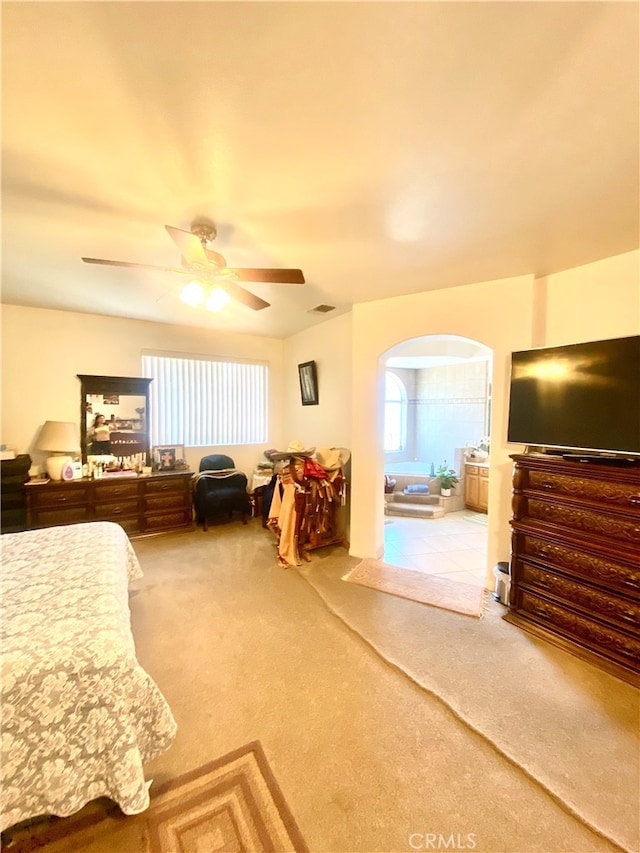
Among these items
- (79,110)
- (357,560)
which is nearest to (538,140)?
(79,110)

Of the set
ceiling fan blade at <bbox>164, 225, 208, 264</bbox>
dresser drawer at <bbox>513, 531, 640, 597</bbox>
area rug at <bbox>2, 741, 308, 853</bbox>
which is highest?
ceiling fan blade at <bbox>164, 225, 208, 264</bbox>

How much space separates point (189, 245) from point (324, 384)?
2.71m

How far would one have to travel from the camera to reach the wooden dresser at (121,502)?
3.61 metres

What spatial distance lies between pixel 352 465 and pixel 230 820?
106 inches

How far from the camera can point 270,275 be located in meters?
2.07

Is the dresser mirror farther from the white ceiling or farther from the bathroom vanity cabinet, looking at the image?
the bathroom vanity cabinet

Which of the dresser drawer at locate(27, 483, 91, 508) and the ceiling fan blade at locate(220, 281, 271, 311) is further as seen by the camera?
the dresser drawer at locate(27, 483, 91, 508)

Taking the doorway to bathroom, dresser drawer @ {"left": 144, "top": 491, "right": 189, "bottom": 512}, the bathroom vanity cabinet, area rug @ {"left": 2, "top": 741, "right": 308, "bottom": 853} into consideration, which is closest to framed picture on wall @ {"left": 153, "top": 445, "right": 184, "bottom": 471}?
dresser drawer @ {"left": 144, "top": 491, "right": 189, "bottom": 512}

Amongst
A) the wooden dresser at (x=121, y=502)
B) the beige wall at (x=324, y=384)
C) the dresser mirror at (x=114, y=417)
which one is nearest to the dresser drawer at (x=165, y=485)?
the wooden dresser at (x=121, y=502)

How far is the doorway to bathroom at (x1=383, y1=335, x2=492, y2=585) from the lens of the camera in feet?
12.6

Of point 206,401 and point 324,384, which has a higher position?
point 324,384

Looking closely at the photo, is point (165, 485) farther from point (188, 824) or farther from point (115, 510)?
point (188, 824)

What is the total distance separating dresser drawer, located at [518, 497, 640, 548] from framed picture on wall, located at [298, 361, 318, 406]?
9.10 ft

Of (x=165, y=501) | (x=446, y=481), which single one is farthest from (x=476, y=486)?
(x=165, y=501)
